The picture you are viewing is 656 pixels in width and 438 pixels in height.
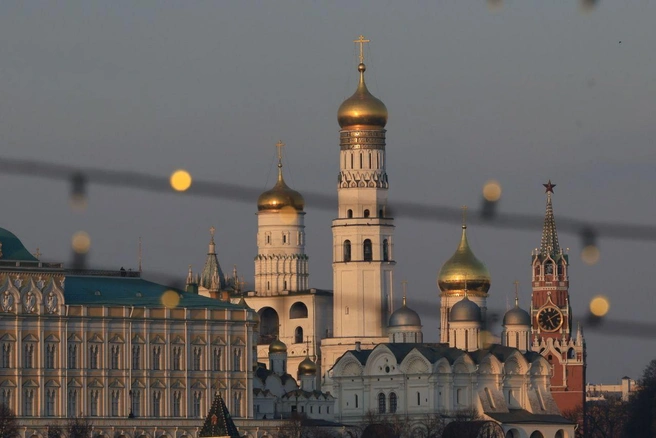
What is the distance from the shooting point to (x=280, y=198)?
18038 cm

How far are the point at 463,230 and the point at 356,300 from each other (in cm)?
1565

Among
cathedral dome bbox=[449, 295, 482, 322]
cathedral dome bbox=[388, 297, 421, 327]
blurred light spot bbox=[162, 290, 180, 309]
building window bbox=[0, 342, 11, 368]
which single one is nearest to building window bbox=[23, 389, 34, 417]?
building window bbox=[0, 342, 11, 368]

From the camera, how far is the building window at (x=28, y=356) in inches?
5231

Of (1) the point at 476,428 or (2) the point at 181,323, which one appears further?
(1) the point at 476,428

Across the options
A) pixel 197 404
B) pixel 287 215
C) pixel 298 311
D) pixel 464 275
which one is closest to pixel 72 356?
pixel 197 404

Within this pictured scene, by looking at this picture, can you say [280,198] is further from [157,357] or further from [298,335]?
[157,357]

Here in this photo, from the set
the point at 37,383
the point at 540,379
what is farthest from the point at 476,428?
the point at 37,383

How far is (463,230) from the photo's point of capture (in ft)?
605

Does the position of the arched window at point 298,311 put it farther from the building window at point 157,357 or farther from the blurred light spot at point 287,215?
the building window at point 157,357

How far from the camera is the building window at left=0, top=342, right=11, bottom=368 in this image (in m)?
132

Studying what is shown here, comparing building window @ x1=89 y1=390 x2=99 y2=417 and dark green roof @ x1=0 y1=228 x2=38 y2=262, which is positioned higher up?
dark green roof @ x1=0 y1=228 x2=38 y2=262

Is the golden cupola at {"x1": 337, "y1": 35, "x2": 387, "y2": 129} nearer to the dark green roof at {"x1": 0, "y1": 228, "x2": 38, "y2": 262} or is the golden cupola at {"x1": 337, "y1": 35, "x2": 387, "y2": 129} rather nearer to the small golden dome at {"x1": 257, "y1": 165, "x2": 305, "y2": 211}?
the small golden dome at {"x1": 257, "y1": 165, "x2": 305, "y2": 211}

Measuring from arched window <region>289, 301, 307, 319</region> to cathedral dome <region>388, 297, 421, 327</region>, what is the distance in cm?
1078

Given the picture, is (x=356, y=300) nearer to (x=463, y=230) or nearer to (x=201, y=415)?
(x=463, y=230)
